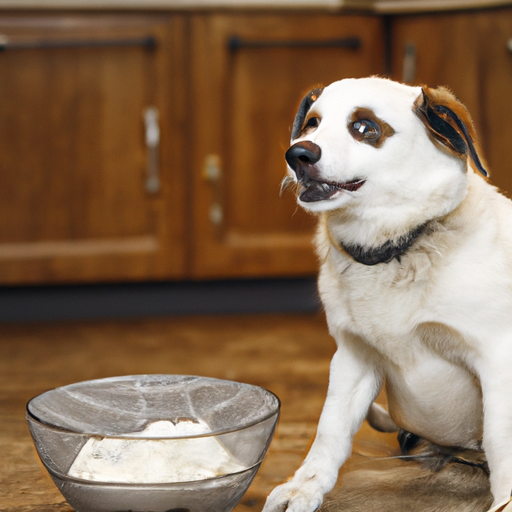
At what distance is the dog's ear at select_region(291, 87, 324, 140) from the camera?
0.77 meters

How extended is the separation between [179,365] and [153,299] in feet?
1.77

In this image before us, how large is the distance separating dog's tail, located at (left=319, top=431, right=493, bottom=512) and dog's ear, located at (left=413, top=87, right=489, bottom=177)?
0.34 metres

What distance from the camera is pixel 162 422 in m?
0.77

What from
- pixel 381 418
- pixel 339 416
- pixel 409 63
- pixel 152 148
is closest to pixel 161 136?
pixel 152 148

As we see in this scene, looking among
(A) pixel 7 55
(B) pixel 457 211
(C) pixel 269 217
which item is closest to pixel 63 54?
(A) pixel 7 55

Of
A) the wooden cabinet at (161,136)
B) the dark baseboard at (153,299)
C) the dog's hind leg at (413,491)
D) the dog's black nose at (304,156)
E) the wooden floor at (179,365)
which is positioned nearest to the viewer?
the dog's black nose at (304,156)

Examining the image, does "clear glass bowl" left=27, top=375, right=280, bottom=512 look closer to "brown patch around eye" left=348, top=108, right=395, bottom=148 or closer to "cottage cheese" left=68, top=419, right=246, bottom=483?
"cottage cheese" left=68, top=419, right=246, bottom=483

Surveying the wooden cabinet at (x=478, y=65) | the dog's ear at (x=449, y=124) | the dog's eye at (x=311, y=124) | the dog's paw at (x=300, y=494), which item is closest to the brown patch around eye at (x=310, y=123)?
the dog's eye at (x=311, y=124)

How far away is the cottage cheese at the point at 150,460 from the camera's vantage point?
2.27ft

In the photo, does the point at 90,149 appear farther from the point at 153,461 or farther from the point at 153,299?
the point at 153,461

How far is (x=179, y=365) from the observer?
5.13 feet

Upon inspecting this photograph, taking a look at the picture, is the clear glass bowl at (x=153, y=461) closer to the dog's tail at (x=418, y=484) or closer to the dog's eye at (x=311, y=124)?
the dog's tail at (x=418, y=484)

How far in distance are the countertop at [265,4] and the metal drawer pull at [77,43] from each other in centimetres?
8

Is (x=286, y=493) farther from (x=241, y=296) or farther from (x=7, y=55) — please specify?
(x=7, y=55)
